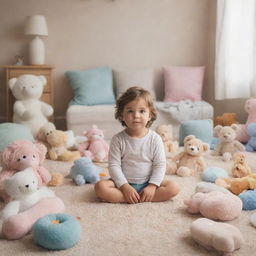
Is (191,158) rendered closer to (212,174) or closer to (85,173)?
(212,174)

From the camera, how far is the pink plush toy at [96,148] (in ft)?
10.1

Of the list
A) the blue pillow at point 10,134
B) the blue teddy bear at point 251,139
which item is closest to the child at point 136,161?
the blue pillow at point 10,134

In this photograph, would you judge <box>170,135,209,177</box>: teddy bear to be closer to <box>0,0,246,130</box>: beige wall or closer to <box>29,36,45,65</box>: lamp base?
<box>0,0,246,130</box>: beige wall

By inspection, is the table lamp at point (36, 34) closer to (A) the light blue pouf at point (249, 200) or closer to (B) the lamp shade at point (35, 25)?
(B) the lamp shade at point (35, 25)

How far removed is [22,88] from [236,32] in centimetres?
217

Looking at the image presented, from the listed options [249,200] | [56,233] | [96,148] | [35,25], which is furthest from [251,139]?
[35,25]

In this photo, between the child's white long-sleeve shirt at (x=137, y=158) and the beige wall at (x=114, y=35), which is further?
the beige wall at (x=114, y=35)

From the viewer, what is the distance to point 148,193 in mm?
2115

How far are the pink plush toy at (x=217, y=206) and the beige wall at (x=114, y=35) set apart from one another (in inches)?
104

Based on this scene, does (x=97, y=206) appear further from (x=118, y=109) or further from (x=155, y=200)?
(x=118, y=109)

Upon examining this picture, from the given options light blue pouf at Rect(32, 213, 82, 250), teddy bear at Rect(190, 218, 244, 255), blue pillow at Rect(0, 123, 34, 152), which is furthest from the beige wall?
light blue pouf at Rect(32, 213, 82, 250)

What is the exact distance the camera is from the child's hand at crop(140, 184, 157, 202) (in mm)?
2117

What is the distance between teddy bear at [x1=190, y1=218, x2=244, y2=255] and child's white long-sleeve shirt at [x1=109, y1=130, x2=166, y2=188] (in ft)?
1.65

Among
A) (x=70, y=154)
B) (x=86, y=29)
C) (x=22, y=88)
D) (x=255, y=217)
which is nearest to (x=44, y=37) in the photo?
(x=86, y=29)
